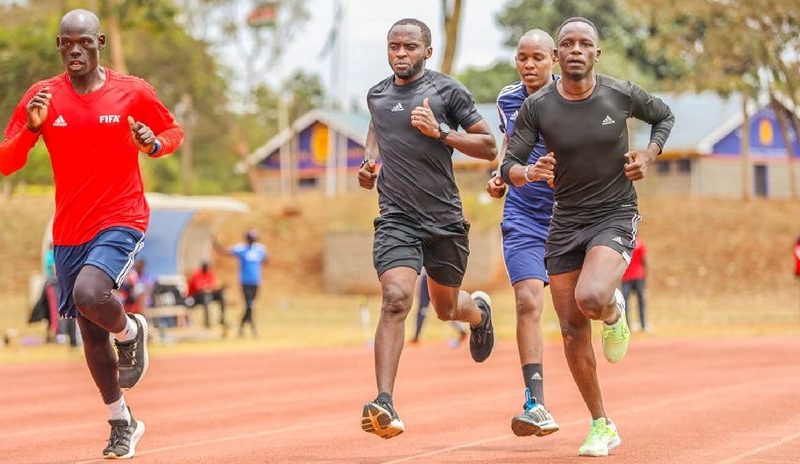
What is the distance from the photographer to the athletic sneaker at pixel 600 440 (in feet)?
29.1

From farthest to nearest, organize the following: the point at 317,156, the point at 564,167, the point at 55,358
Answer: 1. the point at 317,156
2. the point at 55,358
3. the point at 564,167

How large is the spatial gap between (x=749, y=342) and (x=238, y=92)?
51.3m

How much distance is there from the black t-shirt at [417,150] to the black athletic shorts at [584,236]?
68 cm

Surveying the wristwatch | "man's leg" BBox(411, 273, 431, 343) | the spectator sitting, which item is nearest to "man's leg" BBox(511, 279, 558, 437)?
the wristwatch

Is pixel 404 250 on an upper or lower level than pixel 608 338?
upper

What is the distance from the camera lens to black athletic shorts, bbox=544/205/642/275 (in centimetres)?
862

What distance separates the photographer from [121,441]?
30.0 ft

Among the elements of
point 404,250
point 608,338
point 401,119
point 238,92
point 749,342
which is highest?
point 238,92

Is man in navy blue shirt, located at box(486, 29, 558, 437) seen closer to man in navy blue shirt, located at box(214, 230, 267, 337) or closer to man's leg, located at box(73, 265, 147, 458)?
man's leg, located at box(73, 265, 147, 458)

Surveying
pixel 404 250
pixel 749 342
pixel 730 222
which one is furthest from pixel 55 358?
pixel 730 222

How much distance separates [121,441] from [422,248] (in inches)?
84.7

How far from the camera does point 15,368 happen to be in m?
20.2

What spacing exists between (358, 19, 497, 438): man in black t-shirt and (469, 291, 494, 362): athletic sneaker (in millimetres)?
1307

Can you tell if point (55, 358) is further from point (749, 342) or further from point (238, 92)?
point (238, 92)
